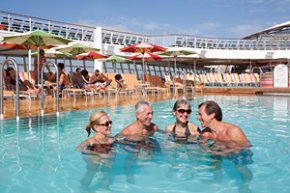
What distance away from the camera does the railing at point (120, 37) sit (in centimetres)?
1385

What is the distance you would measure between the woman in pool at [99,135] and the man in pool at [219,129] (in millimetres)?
845

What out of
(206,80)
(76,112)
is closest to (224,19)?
(206,80)

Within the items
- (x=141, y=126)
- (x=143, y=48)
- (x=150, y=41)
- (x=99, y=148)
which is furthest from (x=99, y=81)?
(x=150, y=41)

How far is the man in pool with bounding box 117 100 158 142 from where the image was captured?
129 inches

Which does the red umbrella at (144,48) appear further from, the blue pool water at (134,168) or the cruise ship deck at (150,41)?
the blue pool water at (134,168)

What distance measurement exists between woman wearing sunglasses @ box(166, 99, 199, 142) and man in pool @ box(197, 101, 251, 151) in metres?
0.36

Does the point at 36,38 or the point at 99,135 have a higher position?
the point at 36,38

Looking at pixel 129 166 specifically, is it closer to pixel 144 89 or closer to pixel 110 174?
pixel 110 174

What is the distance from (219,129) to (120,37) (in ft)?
54.6

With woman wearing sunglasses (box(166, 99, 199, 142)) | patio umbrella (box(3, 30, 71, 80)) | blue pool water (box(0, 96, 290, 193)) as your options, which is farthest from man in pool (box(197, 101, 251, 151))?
patio umbrella (box(3, 30, 71, 80))

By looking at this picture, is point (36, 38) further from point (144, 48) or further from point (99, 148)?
point (99, 148)

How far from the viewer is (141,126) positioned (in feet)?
11.4

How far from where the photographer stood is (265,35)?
2719 centimetres

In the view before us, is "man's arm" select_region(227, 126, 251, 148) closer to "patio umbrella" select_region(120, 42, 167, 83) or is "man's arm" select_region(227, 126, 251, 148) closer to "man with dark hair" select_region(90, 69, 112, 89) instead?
"man with dark hair" select_region(90, 69, 112, 89)
